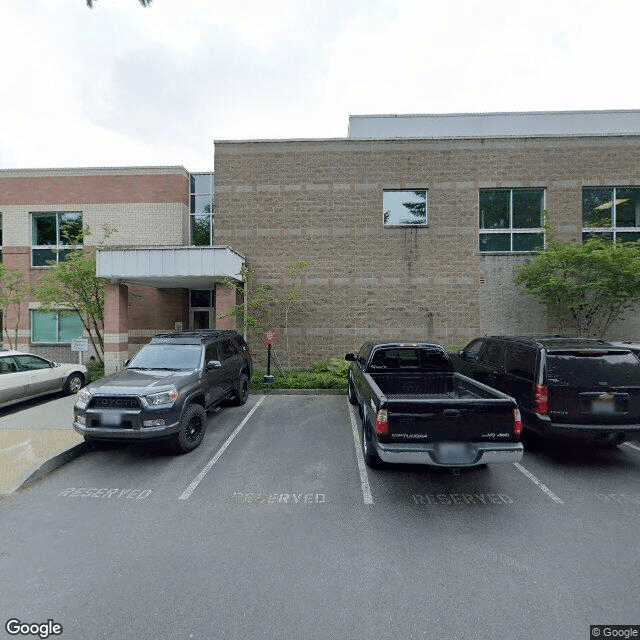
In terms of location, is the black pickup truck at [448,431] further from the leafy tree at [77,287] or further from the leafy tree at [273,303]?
the leafy tree at [77,287]

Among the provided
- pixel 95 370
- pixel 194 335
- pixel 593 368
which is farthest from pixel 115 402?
pixel 95 370

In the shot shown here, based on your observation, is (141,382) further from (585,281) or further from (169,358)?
(585,281)

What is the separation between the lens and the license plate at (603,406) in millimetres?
5520

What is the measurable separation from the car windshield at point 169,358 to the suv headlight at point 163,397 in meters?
1.05

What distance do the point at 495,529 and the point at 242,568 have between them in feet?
9.41

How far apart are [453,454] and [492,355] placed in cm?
380

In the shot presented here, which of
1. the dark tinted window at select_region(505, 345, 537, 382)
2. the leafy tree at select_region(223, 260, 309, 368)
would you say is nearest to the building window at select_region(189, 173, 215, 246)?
the leafy tree at select_region(223, 260, 309, 368)

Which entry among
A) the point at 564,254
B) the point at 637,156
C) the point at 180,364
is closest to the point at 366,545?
the point at 180,364

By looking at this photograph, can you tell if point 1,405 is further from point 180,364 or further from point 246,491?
point 246,491

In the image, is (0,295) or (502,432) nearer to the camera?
(502,432)

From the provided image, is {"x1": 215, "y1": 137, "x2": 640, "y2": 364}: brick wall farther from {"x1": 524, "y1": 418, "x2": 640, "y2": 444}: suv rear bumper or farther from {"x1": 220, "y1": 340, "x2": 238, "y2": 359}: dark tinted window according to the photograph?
{"x1": 524, "y1": 418, "x2": 640, "y2": 444}: suv rear bumper

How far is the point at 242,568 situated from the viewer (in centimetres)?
344

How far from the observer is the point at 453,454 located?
462 cm

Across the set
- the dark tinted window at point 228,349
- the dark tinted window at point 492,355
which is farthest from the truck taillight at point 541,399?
the dark tinted window at point 228,349
